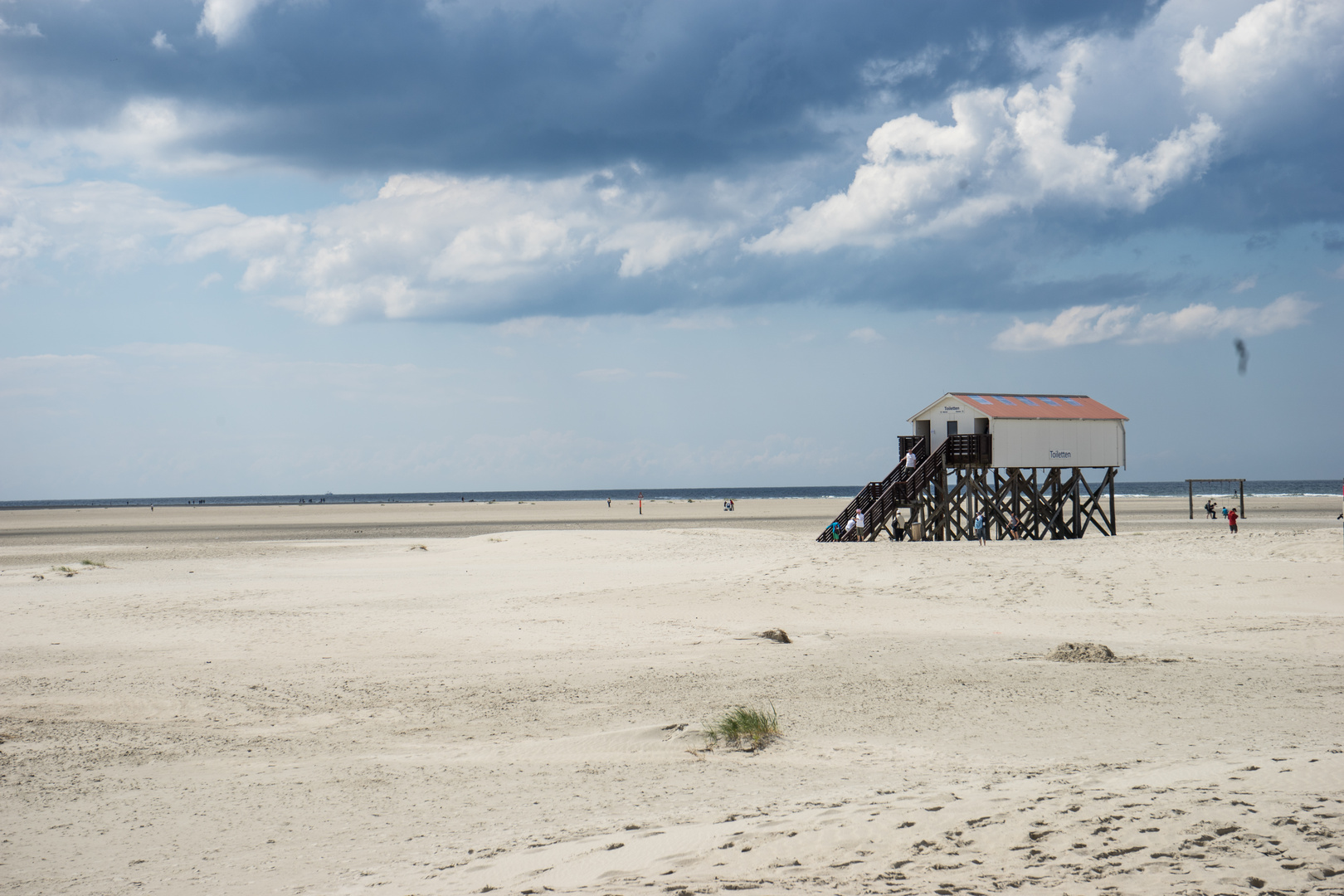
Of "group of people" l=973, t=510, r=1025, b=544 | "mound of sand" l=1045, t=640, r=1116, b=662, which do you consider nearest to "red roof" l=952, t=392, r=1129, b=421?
"group of people" l=973, t=510, r=1025, b=544

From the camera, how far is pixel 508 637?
13.6 meters

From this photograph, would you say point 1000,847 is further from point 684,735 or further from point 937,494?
point 937,494

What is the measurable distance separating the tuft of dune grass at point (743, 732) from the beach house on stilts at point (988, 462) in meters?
21.3

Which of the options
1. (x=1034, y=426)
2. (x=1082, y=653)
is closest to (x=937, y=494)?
(x=1034, y=426)

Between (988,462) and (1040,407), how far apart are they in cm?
350

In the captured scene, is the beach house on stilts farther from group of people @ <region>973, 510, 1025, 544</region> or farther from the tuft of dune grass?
the tuft of dune grass

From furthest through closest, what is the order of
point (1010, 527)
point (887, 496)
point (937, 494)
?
point (1010, 527) < point (937, 494) < point (887, 496)

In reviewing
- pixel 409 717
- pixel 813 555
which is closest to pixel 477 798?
pixel 409 717

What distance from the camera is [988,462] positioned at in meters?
30.1

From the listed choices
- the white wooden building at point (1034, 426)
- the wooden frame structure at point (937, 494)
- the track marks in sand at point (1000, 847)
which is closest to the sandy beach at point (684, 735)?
the track marks in sand at point (1000, 847)

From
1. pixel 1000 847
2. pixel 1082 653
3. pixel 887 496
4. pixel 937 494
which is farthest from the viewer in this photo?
pixel 937 494

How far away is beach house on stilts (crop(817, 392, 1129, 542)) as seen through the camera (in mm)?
30125

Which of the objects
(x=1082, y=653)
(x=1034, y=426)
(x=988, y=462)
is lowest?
(x=1082, y=653)

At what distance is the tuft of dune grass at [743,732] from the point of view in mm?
7703
